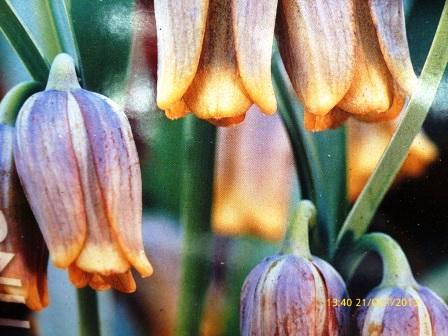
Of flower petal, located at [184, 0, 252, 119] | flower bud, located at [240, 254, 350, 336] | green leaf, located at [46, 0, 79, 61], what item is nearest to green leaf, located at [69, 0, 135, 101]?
green leaf, located at [46, 0, 79, 61]

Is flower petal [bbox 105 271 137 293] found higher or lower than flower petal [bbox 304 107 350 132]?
lower

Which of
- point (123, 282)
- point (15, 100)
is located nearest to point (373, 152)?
point (123, 282)

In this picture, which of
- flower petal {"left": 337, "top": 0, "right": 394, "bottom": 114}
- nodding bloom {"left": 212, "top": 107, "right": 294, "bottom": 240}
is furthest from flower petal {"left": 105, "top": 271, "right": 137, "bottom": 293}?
flower petal {"left": 337, "top": 0, "right": 394, "bottom": 114}

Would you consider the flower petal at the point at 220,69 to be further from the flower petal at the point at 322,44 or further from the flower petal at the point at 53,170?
the flower petal at the point at 53,170

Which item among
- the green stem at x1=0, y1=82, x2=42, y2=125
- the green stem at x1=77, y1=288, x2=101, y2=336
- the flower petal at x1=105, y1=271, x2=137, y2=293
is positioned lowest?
the green stem at x1=77, y1=288, x2=101, y2=336

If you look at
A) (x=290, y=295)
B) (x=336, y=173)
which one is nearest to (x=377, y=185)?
(x=336, y=173)

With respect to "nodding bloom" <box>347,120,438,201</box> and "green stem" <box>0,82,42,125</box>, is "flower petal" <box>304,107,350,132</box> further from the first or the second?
"green stem" <box>0,82,42,125</box>
